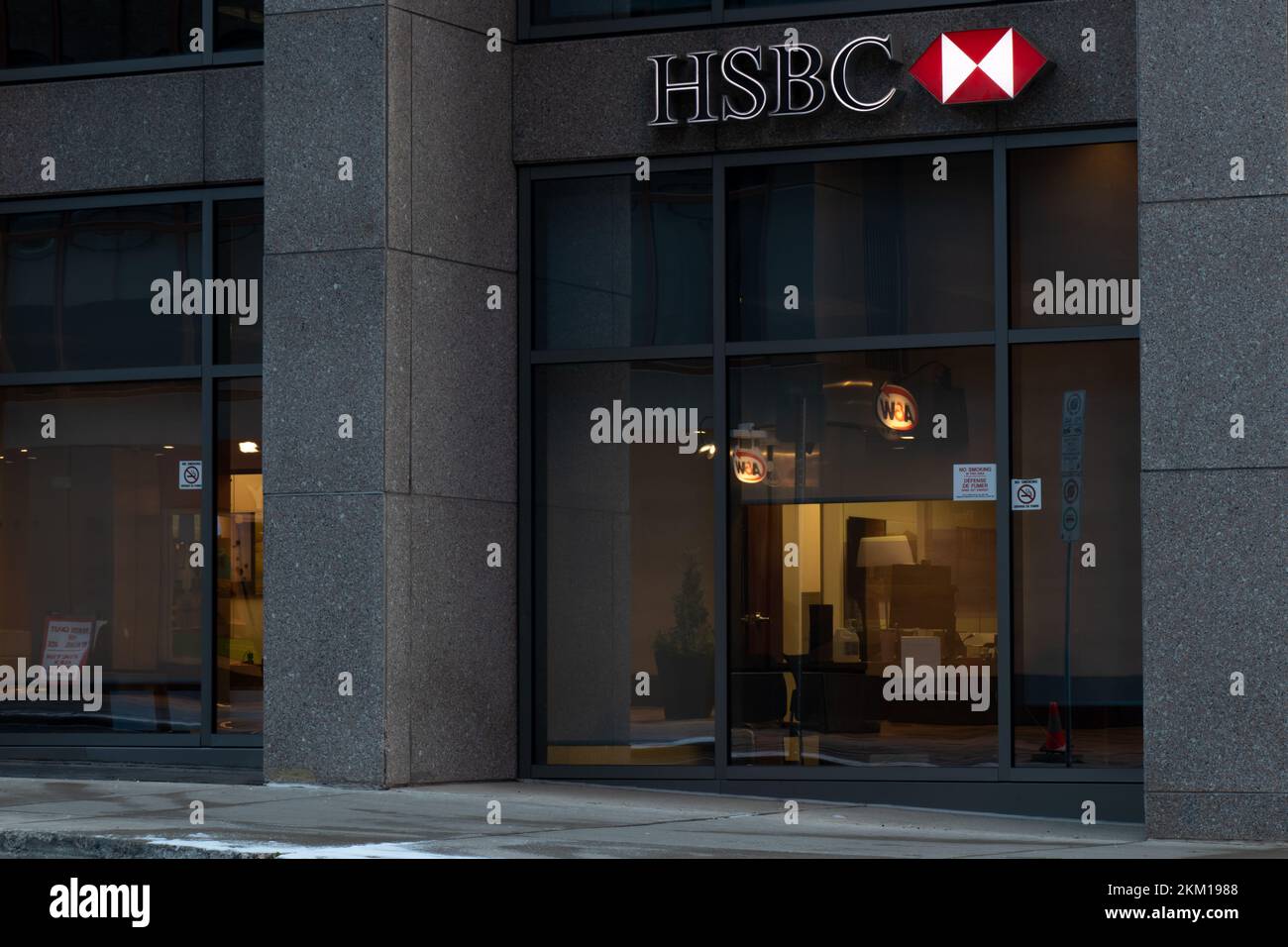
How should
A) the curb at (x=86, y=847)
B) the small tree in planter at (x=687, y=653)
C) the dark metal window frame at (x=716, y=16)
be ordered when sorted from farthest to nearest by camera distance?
the small tree in planter at (x=687, y=653), the dark metal window frame at (x=716, y=16), the curb at (x=86, y=847)

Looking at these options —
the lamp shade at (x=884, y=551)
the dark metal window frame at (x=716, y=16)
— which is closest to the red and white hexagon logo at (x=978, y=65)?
the dark metal window frame at (x=716, y=16)

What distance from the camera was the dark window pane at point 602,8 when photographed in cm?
1298

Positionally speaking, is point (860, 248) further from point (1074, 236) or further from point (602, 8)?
point (602, 8)

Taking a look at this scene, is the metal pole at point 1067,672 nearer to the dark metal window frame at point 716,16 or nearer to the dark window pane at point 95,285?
the dark metal window frame at point 716,16

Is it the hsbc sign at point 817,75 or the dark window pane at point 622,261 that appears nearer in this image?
the hsbc sign at point 817,75

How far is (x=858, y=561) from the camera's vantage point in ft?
41.0

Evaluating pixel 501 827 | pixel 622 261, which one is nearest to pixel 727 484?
pixel 622 261

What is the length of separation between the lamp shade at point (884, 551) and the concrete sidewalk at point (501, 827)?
155 cm

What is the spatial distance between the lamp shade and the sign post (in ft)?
3.22

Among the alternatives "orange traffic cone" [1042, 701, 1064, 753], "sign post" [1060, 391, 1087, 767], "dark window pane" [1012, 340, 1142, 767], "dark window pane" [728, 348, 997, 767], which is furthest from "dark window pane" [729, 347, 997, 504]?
"orange traffic cone" [1042, 701, 1064, 753]

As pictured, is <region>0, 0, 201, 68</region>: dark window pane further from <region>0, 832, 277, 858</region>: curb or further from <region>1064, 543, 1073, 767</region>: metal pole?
<region>1064, 543, 1073, 767</region>: metal pole

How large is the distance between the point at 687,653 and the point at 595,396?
1.83 metres
